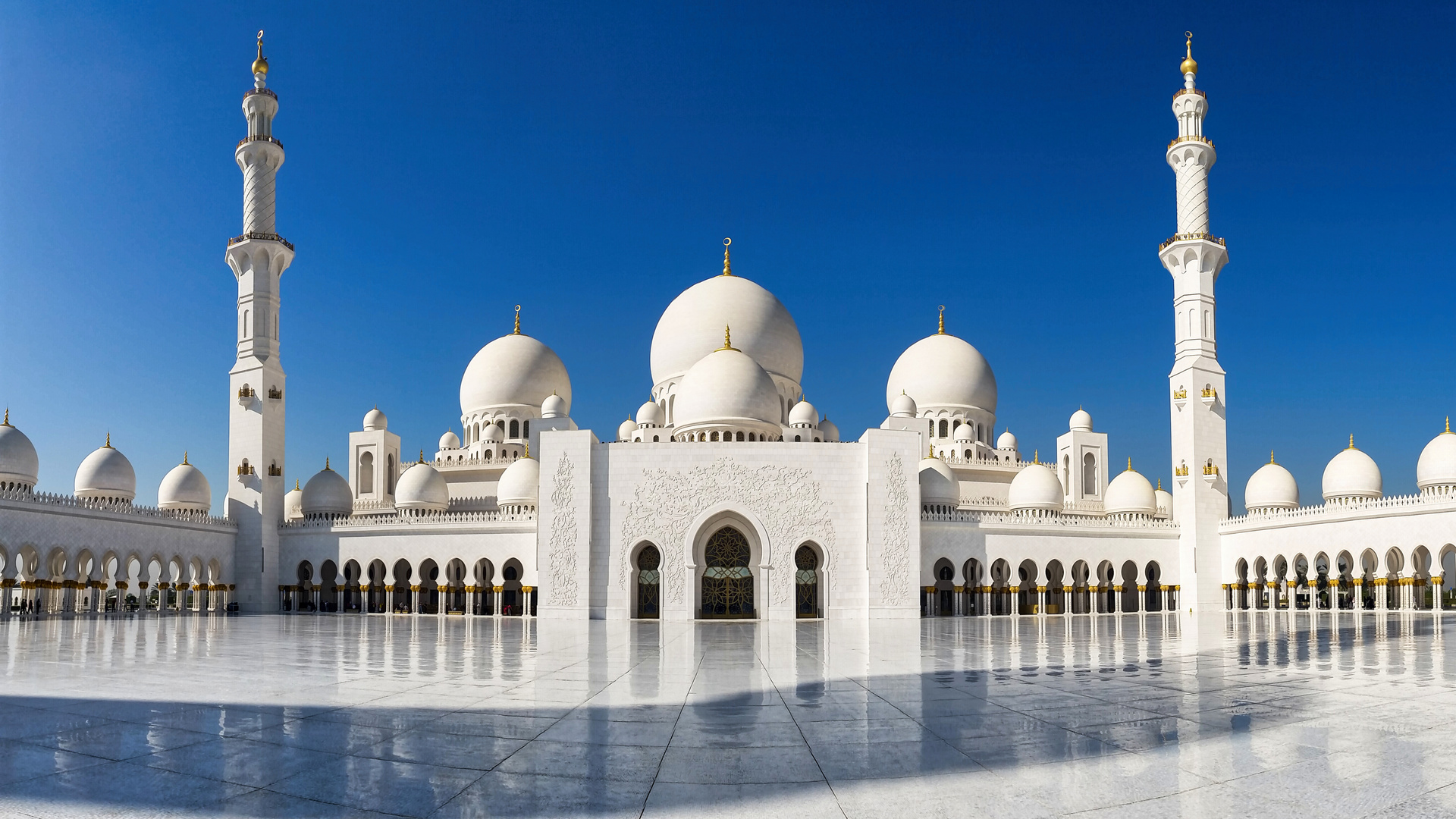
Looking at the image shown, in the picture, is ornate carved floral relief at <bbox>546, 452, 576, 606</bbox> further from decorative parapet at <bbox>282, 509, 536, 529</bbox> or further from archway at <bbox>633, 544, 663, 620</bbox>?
decorative parapet at <bbox>282, 509, 536, 529</bbox>

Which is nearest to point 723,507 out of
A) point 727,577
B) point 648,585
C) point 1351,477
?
point 727,577

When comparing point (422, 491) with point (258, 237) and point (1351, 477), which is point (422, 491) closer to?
point (258, 237)

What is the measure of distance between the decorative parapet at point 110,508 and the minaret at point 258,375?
2.94 ft

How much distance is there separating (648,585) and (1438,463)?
1826 cm

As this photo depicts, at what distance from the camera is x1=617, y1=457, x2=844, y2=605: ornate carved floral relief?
22406 millimetres

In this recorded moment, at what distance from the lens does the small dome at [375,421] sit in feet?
106

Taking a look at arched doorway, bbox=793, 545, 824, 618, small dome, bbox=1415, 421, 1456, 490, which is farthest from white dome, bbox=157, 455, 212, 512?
arched doorway, bbox=793, 545, 824, 618

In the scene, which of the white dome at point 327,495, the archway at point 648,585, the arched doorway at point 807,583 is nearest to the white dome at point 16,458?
the white dome at point 327,495

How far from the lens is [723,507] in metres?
22.4

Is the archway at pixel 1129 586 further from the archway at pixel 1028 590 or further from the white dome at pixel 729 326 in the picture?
the white dome at pixel 729 326

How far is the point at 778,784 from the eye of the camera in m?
4.40

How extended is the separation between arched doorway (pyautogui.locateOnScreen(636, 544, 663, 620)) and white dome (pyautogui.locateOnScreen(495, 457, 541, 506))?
471cm

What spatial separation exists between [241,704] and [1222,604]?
24.7 meters

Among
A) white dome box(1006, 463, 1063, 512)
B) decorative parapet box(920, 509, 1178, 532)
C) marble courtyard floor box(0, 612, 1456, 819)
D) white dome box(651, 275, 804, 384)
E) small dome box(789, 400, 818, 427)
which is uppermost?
white dome box(651, 275, 804, 384)
